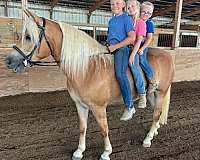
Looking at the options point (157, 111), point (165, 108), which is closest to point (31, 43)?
point (157, 111)

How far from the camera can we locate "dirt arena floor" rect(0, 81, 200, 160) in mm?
2578

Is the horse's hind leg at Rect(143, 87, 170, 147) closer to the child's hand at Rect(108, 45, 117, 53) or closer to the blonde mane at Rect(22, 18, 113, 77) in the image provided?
the child's hand at Rect(108, 45, 117, 53)

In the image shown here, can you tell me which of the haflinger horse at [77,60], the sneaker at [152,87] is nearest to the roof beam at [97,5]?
the sneaker at [152,87]

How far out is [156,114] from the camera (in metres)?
2.96

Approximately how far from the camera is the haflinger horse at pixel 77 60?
2.00 m

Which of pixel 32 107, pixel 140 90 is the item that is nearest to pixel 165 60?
pixel 140 90

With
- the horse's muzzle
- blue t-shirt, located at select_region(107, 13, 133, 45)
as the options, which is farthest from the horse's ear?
blue t-shirt, located at select_region(107, 13, 133, 45)

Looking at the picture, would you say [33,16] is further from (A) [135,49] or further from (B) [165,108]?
(B) [165,108]

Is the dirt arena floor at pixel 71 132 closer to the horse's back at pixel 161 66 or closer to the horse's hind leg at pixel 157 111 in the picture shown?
the horse's hind leg at pixel 157 111

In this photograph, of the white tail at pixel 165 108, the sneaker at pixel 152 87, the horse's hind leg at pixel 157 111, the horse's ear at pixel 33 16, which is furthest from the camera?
the white tail at pixel 165 108

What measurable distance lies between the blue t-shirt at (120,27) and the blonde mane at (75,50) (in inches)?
8.2

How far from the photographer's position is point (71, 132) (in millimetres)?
3102

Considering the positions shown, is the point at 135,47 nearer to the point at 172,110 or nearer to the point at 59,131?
A: the point at 59,131

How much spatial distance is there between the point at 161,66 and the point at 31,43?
1.50m
